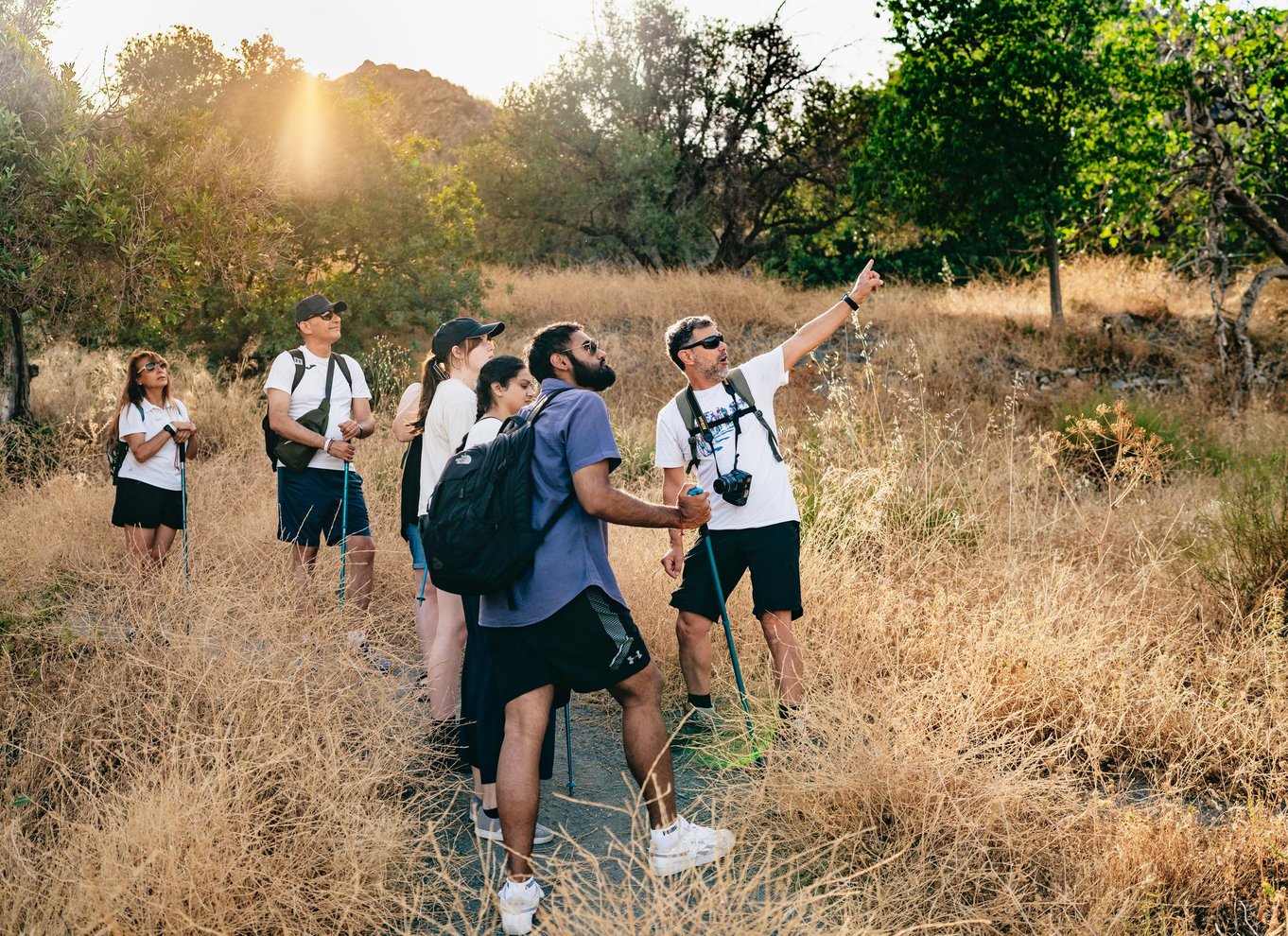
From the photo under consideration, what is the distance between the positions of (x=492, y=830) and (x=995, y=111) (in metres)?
13.6

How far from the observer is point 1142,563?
19.7ft

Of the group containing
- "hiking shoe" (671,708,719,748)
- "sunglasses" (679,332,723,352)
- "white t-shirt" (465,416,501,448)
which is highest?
"sunglasses" (679,332,723,352)

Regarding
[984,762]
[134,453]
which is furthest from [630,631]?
[134,453]

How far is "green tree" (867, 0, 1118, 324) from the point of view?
1352cm

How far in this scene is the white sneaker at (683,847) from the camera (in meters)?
3.10

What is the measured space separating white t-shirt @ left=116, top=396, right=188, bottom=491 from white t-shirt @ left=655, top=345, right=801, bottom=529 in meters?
3.37

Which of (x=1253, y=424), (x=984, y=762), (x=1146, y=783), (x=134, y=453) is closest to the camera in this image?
(x=984, y=762)

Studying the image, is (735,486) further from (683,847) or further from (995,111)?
(995,111)

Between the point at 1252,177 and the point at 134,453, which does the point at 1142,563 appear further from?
the point at 1252,177

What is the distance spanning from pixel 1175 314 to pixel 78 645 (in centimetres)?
1469

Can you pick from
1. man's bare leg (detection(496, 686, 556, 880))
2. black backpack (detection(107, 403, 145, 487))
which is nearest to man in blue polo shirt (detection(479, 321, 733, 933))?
man's bare leg (detection(496, 686, 556, 880))

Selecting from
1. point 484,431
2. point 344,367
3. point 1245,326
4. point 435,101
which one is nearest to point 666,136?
point 1245,326

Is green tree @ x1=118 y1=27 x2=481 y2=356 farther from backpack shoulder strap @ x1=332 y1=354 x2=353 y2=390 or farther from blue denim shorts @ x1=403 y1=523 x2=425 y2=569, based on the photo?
blue denim shorts @ x1=403 y1=523 x2=425 y2=569

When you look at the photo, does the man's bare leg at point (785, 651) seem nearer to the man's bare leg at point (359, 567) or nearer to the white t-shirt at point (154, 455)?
the man's bare leg at point (359, 567)
